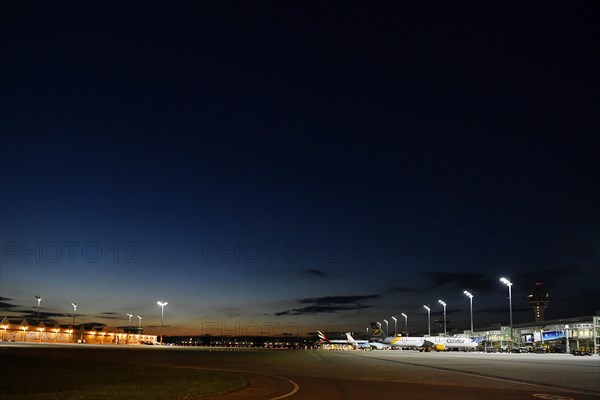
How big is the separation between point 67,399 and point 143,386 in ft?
20.5

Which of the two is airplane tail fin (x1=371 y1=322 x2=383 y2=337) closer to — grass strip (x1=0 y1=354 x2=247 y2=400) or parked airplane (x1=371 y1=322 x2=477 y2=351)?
parked airplane (x1=371 y1=322 x2=477 y2=351)

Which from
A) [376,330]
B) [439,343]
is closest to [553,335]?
[439,343]

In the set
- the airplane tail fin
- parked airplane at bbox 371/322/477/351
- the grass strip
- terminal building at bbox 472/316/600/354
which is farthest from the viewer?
the airplane tail fin

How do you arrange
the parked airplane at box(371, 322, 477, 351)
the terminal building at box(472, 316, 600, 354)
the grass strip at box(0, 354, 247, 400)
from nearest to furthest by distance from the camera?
the grass strip at box(0, 354, 247, 400) < the terminal building at box(472, 316, 600, 354) < the parked airplane at box(371, 322, 477, 351)

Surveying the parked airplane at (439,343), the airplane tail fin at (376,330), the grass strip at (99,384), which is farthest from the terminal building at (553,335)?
the grass strip at (99,384)

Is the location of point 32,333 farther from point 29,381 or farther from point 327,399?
point 327,399

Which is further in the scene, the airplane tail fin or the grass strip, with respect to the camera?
the airplane tail fin

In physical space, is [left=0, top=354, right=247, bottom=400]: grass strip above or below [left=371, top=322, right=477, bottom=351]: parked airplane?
above

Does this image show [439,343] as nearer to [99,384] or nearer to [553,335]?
[553,335]

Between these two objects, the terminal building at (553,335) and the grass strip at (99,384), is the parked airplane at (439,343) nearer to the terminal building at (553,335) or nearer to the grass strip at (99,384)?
the terminal building at (553,335)

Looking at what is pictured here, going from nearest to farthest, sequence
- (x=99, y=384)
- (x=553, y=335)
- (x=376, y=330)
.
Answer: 1. (x=99, y=384)
2. (x=553, y=335)
3. (x=376, y=330)

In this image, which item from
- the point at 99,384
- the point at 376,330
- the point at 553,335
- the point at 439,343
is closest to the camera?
the point at 99,384

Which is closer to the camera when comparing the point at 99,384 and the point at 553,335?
the point at 99,384

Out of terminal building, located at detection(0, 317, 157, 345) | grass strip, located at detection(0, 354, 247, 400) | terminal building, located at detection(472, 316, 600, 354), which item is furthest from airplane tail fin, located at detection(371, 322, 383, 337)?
grass strip, located at detection(0, 354, 247, 400)
